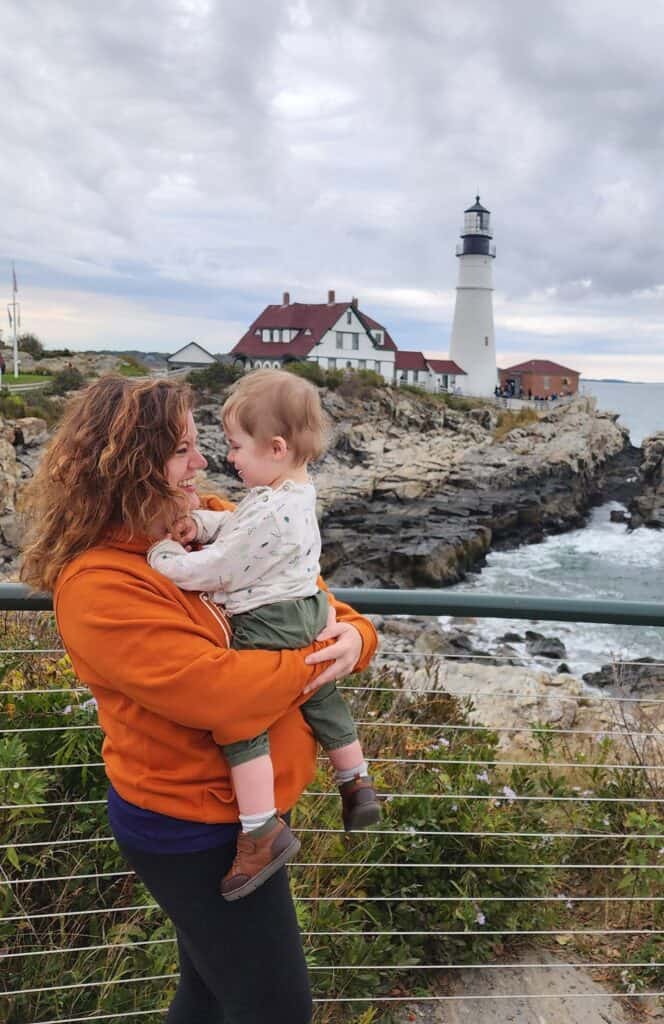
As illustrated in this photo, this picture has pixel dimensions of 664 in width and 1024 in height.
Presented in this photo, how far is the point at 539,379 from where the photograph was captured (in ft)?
195

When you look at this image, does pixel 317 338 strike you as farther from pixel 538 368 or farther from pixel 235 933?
pixel 235 933

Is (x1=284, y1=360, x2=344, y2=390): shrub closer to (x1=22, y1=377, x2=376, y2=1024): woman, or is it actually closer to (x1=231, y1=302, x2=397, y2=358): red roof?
(x1=231, y1=302, x2=397, y2=358): red roof

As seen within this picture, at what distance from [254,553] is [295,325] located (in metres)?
47.1

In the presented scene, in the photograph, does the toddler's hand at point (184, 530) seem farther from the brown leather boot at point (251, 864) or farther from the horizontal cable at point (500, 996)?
the horizontal cable at point (500, 996)

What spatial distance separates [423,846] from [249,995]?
3.53 feet

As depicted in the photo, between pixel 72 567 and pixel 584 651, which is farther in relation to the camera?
pixel 584 651

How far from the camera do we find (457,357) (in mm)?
52000

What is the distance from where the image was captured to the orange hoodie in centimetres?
134

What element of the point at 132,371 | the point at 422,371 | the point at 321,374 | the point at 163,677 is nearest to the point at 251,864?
the point at 163,677

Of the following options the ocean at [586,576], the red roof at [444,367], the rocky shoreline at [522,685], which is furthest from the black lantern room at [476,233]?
the rocky shoreline at [522,685]

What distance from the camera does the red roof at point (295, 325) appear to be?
1826 inches

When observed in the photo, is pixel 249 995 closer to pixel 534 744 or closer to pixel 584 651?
pixel 534 744

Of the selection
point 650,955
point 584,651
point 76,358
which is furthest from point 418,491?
point 650,955

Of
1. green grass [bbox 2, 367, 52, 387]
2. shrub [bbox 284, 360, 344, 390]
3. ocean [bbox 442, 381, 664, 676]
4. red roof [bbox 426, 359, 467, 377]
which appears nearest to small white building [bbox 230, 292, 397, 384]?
red roof [bbox 426, 359, 467, 377]
